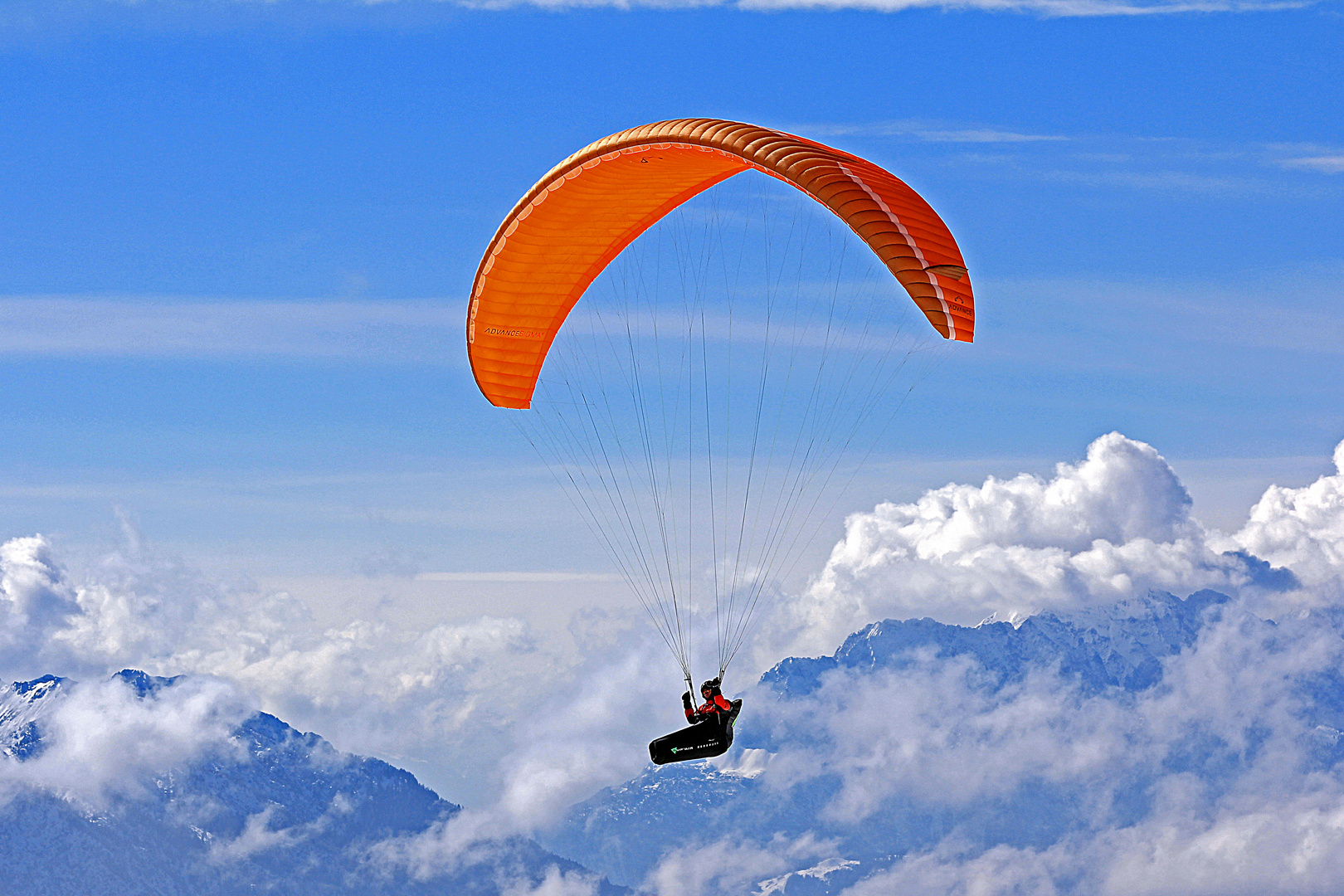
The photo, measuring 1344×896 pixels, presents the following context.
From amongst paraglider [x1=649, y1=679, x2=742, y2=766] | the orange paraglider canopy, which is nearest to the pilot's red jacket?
paraglider [x1=649, y1=679, x2=742, y2=766]

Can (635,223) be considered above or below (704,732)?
above

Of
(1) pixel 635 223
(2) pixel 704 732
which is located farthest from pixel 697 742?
(1) pixel 635 223

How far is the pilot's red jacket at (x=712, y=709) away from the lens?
25359 millimetres

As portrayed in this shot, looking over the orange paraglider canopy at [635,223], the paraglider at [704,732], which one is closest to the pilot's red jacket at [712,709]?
the paraglider at [704,732]

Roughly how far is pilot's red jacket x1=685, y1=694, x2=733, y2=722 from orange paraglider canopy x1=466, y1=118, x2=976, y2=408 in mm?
8097

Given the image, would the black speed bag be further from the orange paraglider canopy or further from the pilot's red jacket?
the orange paraglider canopy

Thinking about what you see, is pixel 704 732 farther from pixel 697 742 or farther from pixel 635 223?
pixel 635 223

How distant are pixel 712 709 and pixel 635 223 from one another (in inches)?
415

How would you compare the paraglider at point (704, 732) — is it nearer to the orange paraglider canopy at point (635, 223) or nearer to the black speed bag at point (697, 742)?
the black speed bag at point (697, 742)

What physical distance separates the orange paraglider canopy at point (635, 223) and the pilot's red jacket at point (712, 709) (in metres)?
8.10

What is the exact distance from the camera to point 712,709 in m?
25.5

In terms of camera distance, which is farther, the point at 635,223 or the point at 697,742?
the point at 635,223

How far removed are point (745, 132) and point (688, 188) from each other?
4660 millimetres

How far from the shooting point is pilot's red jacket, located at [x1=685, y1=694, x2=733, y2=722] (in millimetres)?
25359
